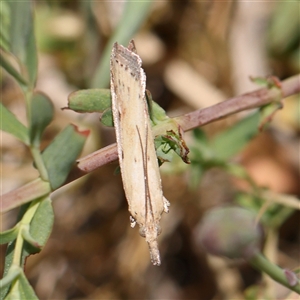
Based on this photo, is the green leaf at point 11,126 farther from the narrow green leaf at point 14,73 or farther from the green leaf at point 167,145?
the green leaf at point 167,145

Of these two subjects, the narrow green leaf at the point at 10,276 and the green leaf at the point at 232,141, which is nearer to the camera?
the narrow green leaf at the point at 10,276

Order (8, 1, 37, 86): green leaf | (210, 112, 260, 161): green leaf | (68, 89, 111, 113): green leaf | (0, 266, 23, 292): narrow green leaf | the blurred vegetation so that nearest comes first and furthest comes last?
1. (0, 266, 23, 292): narrow green leaf
2. (68, 89, 111, 113): green leaf
3. (8, 1, 37, 86): green leaf
4. (210, 112, 260, 161): green leaf
5. the blurred vegetation

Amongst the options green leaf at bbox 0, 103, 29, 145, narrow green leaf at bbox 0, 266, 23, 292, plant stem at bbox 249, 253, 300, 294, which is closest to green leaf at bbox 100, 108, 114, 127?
green leaf at bbox 0, 103, 29, 145

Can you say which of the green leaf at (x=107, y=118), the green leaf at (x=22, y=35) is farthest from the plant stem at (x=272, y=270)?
the green leaf at (x=22, y=35)

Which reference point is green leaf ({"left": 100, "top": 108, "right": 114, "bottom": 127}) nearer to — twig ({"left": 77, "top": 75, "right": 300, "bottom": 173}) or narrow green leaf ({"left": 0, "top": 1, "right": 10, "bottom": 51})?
twig ({"left": 77, "top": 75, "right": 300, "bottom": 173})

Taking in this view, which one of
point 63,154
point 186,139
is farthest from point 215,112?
point 186,139

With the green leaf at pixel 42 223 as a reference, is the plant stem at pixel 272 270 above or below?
below
